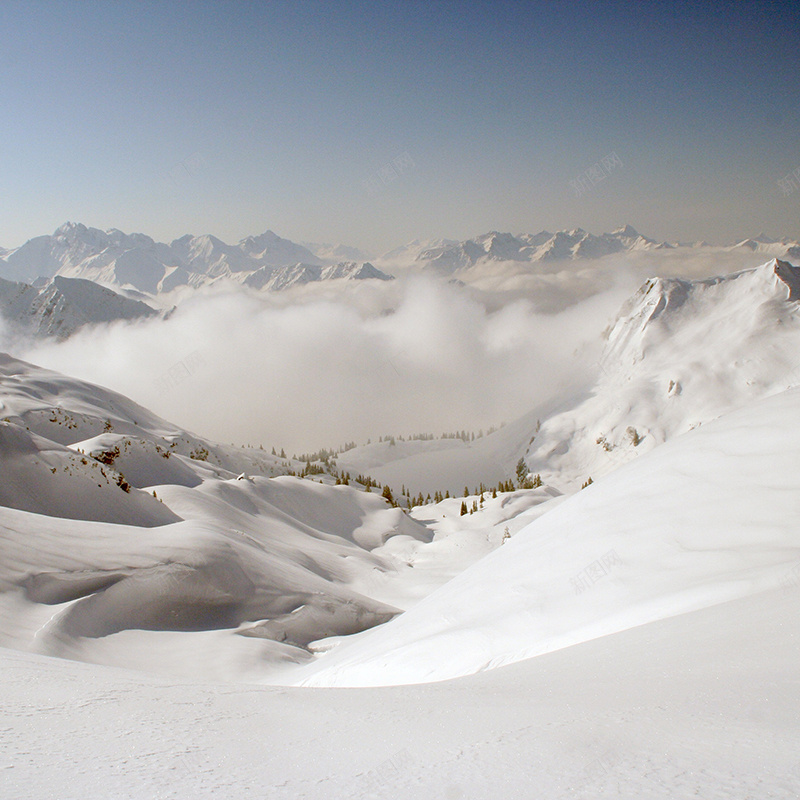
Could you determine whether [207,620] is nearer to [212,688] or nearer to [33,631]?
[33,631]

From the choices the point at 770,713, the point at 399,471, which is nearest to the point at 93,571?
the point at 770,713

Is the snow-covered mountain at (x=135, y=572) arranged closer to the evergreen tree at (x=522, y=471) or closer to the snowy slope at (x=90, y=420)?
the snowy slope at (x=90, y=420)

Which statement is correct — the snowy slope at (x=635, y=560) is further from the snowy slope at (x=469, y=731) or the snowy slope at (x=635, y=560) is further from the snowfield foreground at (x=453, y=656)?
the snowy slope at (x=469, y=731)

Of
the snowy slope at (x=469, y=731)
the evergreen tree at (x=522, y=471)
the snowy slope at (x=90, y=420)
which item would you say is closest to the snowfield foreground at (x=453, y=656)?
the snowy slope at (x=469, y=731)

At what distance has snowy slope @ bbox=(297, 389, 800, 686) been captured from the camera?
19.2ft

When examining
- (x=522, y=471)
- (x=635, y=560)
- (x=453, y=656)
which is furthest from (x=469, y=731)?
(x=522, y=471)

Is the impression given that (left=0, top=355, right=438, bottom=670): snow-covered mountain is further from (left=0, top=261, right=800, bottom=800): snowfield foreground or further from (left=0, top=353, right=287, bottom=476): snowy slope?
(left=0, top=353, right=287, bottom=476): snowy slope

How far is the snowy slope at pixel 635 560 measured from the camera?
5.87m

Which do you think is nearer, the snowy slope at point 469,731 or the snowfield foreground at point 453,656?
the snowy slope at point 469,731

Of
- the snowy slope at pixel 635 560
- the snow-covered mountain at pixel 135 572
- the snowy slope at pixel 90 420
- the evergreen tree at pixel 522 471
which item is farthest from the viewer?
the evergreen tree at pixel 522 471

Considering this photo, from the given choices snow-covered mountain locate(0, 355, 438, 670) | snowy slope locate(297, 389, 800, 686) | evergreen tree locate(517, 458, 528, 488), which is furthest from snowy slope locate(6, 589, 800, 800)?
evergreen tree locate(517, 458, 528, 488)

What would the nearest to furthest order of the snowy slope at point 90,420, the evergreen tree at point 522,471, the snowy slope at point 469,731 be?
the snowy slope at point 469,731, the snowy slope at point 90,420, the evergreen tree at point 522,471

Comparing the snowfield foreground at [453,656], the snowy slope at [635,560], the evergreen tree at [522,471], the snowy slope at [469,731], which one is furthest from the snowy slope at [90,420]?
A: the evergreen tree at [522,471]

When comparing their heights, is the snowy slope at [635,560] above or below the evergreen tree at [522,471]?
below
